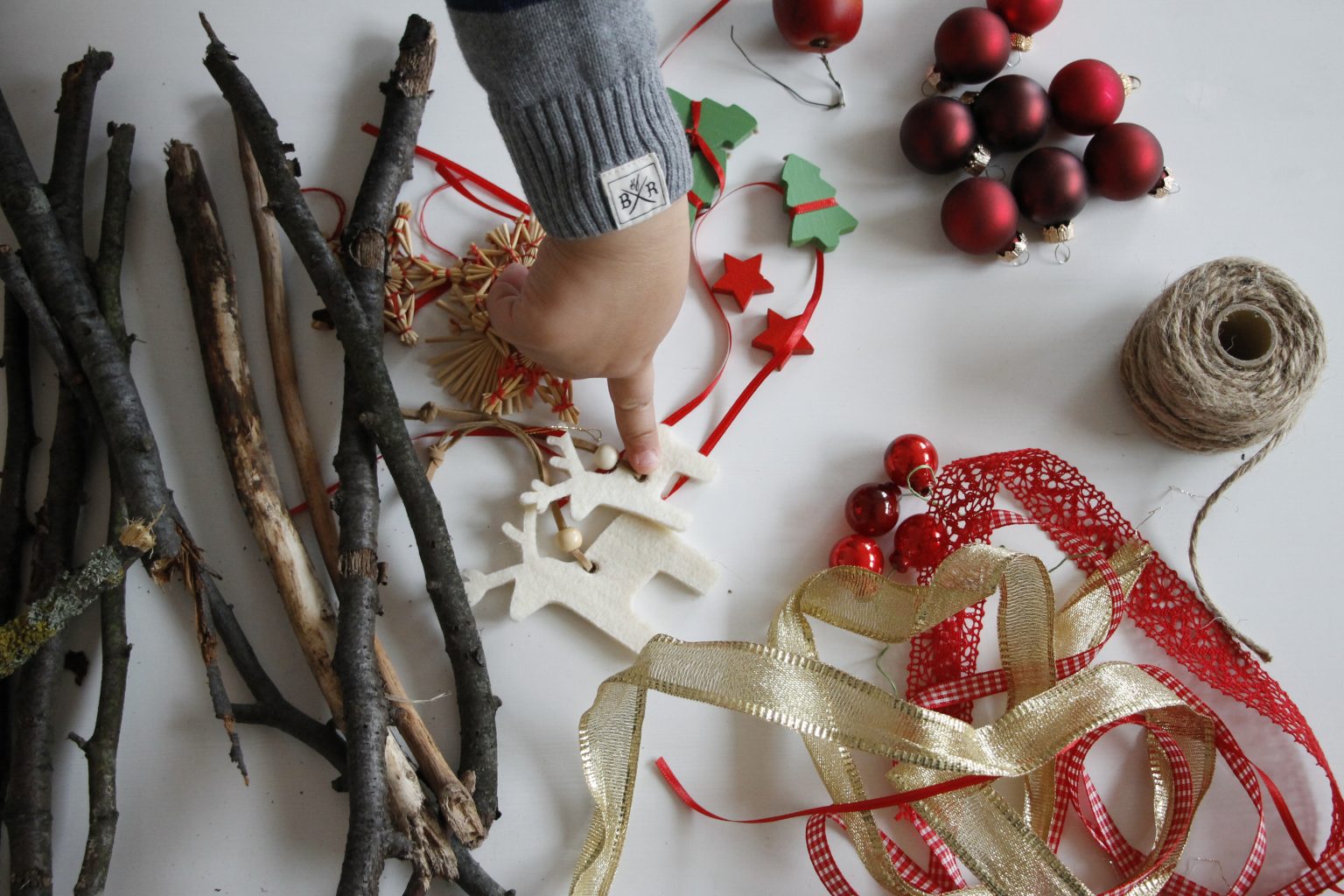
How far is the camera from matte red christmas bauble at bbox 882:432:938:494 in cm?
98

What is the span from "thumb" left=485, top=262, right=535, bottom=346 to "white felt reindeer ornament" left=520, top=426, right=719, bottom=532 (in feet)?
0.55

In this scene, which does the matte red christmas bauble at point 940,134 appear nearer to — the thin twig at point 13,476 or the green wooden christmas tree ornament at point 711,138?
the green wooden christmas tree ornament at point 711,138

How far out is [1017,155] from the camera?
1102 millimetres

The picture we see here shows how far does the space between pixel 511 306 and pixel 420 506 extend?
22 centimetres

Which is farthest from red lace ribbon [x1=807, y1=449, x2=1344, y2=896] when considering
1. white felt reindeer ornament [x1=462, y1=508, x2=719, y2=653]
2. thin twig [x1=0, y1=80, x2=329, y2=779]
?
thin twig [x1=0, y1=80, x2=329, y2=779]

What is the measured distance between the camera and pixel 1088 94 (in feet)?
3.37

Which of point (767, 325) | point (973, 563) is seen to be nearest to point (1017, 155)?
point (767, 325)

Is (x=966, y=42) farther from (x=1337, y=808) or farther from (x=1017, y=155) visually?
(x=1337, y=808)

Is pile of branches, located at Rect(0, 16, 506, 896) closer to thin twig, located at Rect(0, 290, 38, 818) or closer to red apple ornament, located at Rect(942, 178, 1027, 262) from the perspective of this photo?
thin twig, located at Rect(0, 290, 38, 818)

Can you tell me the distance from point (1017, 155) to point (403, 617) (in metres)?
0.86

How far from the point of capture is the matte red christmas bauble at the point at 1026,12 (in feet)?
3.49

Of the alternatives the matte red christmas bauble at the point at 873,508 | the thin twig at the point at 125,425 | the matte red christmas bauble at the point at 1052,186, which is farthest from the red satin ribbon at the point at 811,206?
the thin twig at the point at 125,425

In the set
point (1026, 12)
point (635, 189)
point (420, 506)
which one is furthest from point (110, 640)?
point (1026, 12)

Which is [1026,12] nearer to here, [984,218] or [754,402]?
[984,218]
